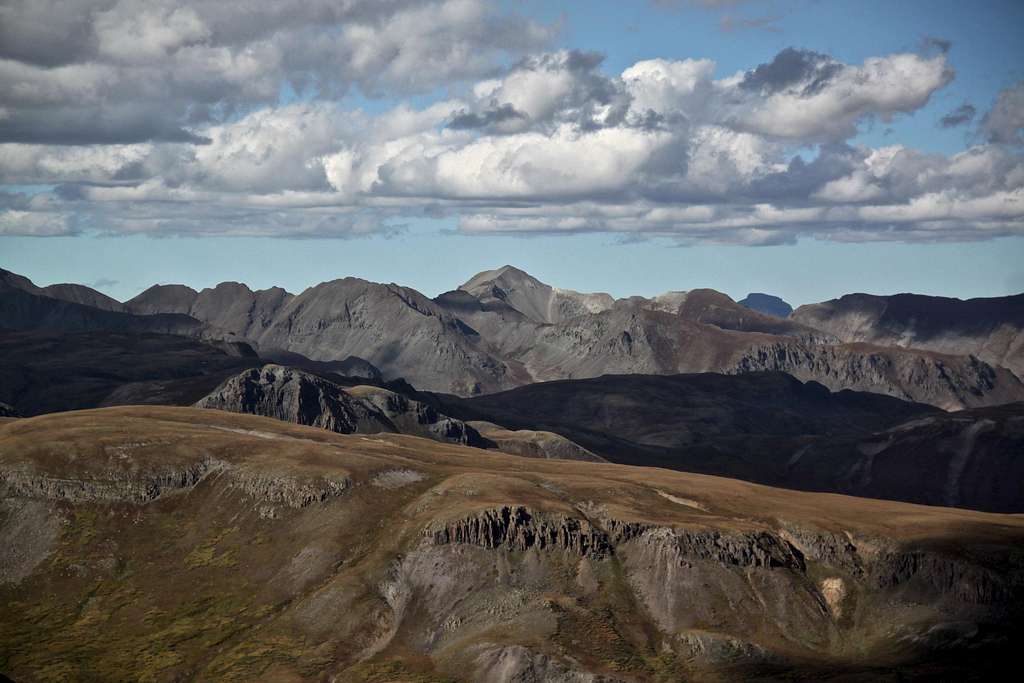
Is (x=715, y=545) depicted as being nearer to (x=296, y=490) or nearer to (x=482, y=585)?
(x=482, y=585)

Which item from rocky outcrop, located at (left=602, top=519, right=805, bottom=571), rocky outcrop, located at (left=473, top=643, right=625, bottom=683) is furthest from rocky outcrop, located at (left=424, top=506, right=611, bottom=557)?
rocky outcrop, located at (left=473, top=643, right=625, bottom=683)

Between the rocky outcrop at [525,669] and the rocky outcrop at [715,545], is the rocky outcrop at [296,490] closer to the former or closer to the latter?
the rocky outcrop at [715,545]

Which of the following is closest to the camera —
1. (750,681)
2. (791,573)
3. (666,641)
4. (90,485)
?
(750,681)

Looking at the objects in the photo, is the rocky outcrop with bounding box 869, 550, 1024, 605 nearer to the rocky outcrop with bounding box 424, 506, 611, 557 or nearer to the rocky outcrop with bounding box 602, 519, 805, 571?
the rocky outcrop with bounding box 602, 519, 805, 571

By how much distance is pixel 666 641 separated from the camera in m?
168

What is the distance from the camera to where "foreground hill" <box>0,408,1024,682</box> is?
16325 centimetres

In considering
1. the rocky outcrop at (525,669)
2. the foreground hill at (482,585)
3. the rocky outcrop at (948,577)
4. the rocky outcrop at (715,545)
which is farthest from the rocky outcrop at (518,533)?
the rocky outcrop at (948,577)

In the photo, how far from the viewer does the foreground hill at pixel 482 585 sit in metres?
163

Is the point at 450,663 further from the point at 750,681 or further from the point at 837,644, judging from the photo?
the point at 837,644

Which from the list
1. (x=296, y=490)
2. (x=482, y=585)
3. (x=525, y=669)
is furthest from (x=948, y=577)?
(x=296, y=490)

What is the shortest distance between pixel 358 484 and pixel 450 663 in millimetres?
44356

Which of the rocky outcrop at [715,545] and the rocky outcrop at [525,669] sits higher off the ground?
the rocky outcrop at [715,545]

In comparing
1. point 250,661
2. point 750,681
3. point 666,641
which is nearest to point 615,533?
point 666,641

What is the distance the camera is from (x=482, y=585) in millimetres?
174625
